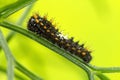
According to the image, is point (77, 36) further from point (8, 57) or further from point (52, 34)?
point (8, 57)

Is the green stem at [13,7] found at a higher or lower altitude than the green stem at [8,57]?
higher

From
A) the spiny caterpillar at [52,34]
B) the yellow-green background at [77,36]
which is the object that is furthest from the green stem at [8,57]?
the yellow-green background at [77,36]

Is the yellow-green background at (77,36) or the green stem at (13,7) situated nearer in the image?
the green stem at (13,7)

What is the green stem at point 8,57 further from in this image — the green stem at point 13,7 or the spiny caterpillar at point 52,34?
the spiny caterpillar at point 52,34

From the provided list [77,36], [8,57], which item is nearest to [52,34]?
[8,57]

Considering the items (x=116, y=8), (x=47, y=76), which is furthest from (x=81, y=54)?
(x=116, y=8)

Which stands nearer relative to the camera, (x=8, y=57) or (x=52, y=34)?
(x=8, y=57)

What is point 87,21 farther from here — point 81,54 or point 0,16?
point 0,16

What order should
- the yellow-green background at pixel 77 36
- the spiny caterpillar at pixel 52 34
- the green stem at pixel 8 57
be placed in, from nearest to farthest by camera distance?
the green stem at pixel 8 57
the spiny caterpillar at pixel 52 34
the yellow-green background at pixel 77 36
